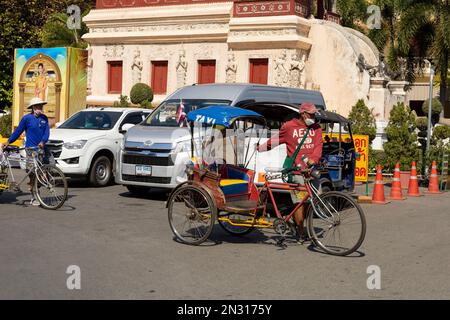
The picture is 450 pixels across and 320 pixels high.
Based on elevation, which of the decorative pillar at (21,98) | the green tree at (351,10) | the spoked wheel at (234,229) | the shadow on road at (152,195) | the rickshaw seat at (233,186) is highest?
the green tree at (351,10)

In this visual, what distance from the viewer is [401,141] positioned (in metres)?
18.5

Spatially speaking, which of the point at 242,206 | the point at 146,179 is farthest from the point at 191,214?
the point at 146,179

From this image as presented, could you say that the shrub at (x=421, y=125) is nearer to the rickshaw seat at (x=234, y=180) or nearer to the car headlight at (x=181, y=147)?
the car headlight at (x=181, y=147)

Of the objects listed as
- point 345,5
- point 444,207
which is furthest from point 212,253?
point 345,5

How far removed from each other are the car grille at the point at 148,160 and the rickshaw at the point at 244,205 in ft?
10.7

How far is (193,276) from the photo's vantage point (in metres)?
7.02

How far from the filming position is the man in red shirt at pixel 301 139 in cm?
877

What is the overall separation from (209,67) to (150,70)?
3260 mm

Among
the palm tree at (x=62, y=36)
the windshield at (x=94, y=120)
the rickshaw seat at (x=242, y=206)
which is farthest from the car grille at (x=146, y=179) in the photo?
the palm tree at (x=62, y=36)

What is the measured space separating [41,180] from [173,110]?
3.73 meters

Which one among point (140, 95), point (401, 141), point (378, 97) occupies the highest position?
point (378, 97)

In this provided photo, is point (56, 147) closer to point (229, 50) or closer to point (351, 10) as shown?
point (229, 50)

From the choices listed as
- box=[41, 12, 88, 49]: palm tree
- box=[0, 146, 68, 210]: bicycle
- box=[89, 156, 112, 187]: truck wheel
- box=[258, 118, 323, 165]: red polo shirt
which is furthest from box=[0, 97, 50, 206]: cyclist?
box=[41, 12, 88, 49]: palm tree
